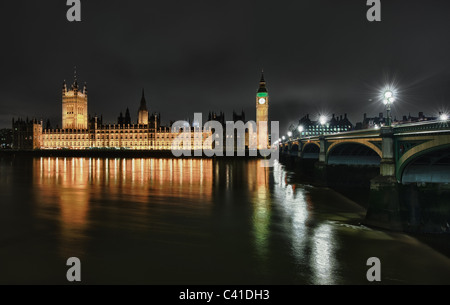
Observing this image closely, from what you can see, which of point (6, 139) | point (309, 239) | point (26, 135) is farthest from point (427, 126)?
point (6, 139)

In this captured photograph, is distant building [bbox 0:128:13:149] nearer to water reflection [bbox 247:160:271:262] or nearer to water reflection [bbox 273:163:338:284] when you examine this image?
water reflection [bbox 247:160:271:262]

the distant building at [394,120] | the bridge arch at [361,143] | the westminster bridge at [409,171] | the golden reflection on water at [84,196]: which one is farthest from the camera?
the distant building at [394,120]

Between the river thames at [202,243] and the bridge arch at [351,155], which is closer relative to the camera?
the river thames at [202,243]

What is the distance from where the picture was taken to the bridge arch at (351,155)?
35.3 meters

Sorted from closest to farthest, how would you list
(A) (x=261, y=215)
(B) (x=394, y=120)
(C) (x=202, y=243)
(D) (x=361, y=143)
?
(C) (x=202, y=243), (A) (x=261, y=215), (D) (x=361, y=143), (B) (x=394, y=120)

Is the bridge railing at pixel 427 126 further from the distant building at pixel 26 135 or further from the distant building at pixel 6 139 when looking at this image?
the distant building at pixel 6 139

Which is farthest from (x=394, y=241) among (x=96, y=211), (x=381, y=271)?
(x=96, y=211)

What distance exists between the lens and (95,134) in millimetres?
148500

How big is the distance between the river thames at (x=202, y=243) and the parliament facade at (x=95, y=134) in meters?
116

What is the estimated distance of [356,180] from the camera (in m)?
35.6

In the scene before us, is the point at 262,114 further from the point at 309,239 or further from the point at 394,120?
the point at 309,239

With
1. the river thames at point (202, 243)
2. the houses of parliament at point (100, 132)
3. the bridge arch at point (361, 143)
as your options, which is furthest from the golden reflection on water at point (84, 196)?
the houses of parliament at point (100, 132)

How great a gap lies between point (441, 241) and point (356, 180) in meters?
20.8

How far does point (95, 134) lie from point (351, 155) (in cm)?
12990
